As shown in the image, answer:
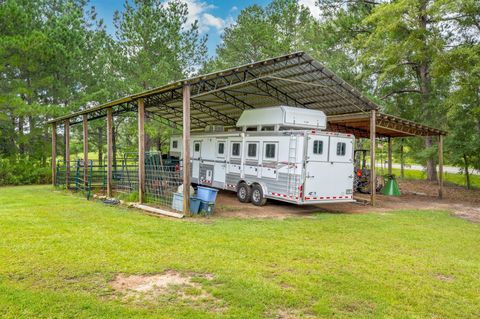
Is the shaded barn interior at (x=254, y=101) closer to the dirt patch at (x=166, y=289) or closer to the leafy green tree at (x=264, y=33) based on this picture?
the dirt patch at (x=166, y=289)

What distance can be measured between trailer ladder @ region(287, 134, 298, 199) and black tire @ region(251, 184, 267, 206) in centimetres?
122

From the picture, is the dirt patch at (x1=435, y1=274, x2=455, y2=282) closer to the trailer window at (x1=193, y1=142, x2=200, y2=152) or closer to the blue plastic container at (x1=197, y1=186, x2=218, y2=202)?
the blue plastic container at (x1=197, y1=186, x2=218, y2=202)

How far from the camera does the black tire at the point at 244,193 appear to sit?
11.8 metres

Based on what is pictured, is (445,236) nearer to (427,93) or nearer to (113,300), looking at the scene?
(113,300)

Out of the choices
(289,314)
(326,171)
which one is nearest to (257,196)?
(326,171)

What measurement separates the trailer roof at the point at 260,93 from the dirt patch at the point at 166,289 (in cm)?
563

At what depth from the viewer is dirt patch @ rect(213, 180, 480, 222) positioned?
10.3 meters

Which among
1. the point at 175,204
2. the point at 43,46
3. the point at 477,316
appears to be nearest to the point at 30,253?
the point at 175,204

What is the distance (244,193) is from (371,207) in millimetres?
4340

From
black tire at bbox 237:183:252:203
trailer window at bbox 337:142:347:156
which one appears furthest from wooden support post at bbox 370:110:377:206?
black tire at bbox 237:183:252:203

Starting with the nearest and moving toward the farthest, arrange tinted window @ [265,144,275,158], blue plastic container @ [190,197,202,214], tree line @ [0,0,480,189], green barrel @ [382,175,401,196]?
1. blue plastic container @ [190,197,202,214]
2. tinted window @ [265,144,275,158]
3. green barrel @ [382,175,401,196]
4. tree line @ [0,0,480,189]

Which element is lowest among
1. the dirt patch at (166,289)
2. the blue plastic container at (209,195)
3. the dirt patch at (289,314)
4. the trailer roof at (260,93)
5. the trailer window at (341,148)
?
the dirt patch at (289,314)

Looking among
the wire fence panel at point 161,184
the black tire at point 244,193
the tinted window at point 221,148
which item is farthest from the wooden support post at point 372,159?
the wire fence panel at point 161,184

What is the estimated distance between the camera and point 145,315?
3615mm
